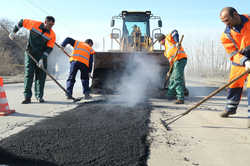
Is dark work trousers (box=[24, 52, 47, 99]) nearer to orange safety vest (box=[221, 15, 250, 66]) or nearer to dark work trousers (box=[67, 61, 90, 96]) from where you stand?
dark work trousers (box=[67, 61, 90, 96])

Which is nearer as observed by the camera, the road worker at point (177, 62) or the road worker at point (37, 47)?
the road worker at point (37, 47)

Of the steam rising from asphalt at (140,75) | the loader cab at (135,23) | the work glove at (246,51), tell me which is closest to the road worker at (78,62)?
the steam rising from asphalt at (140,75)

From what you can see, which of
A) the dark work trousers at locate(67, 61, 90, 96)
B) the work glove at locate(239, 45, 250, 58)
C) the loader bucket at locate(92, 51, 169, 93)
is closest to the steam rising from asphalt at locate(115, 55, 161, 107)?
the loader bucket at locate(92, 51, 169, 93)

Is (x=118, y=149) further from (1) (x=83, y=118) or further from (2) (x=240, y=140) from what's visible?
(2) (x=240, y=140)

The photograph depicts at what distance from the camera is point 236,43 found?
277 centimetres

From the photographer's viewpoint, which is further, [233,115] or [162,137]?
[233,115]

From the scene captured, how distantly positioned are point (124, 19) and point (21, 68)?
17.0 meters

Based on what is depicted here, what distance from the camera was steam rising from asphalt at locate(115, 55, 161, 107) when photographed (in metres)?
5.55

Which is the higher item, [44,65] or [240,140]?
[44,65]

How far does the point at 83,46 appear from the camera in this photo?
4.79m

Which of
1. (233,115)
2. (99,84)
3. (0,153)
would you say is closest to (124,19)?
(99,84)

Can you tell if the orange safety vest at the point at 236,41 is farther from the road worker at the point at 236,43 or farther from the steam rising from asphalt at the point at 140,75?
the steam rising from asphalt at the point at 140,75

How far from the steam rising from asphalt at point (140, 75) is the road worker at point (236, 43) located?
107 inches

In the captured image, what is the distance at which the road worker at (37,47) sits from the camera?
406 centimetres
